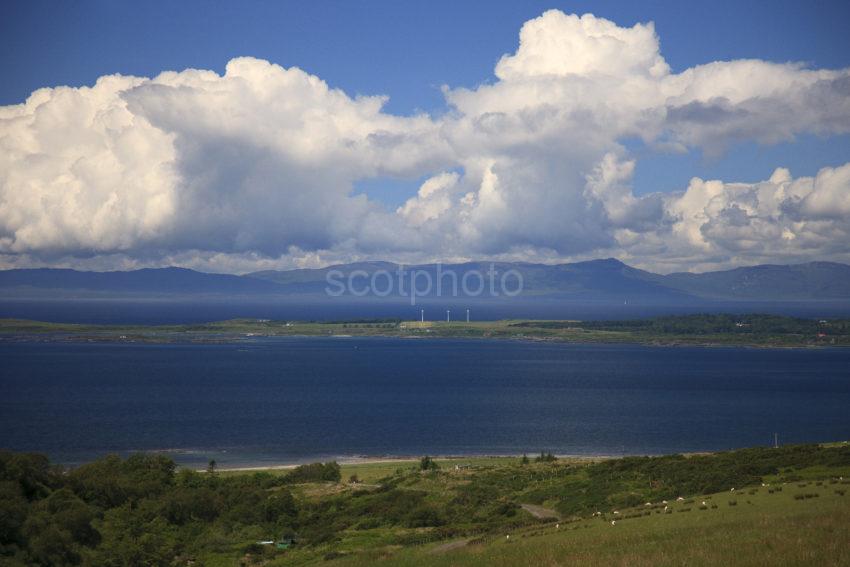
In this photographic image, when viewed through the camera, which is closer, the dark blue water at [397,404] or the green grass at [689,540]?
the green grass at [689,540]

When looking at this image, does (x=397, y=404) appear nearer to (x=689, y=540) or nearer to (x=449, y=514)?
(x=449, y=514)

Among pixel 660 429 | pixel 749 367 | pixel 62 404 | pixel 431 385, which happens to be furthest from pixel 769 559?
pixel 749 367

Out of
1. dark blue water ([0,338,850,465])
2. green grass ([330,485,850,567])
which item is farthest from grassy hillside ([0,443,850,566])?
dark blue water ([0,338,850,465])

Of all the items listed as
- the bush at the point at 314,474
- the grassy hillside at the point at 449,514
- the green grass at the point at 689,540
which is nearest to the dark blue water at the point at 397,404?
the bush at the point at 314,474

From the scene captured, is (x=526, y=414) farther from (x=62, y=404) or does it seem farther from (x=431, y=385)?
(x=62, y=404)

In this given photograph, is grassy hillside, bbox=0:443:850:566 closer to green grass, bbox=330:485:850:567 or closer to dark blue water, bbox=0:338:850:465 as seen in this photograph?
green grass, bbox=330:485:850:567

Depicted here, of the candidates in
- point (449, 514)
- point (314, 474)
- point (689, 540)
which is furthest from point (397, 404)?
point (689, 540)

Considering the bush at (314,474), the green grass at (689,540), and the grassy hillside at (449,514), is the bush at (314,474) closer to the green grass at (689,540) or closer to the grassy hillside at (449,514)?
the grassy hillside at (449,514)

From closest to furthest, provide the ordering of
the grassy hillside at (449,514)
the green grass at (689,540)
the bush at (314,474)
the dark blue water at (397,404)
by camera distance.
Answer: the green grass at (689,540) → the grassy hillside at (449,514) → the bush at (314,474) → the dark blue water at (397,404)
